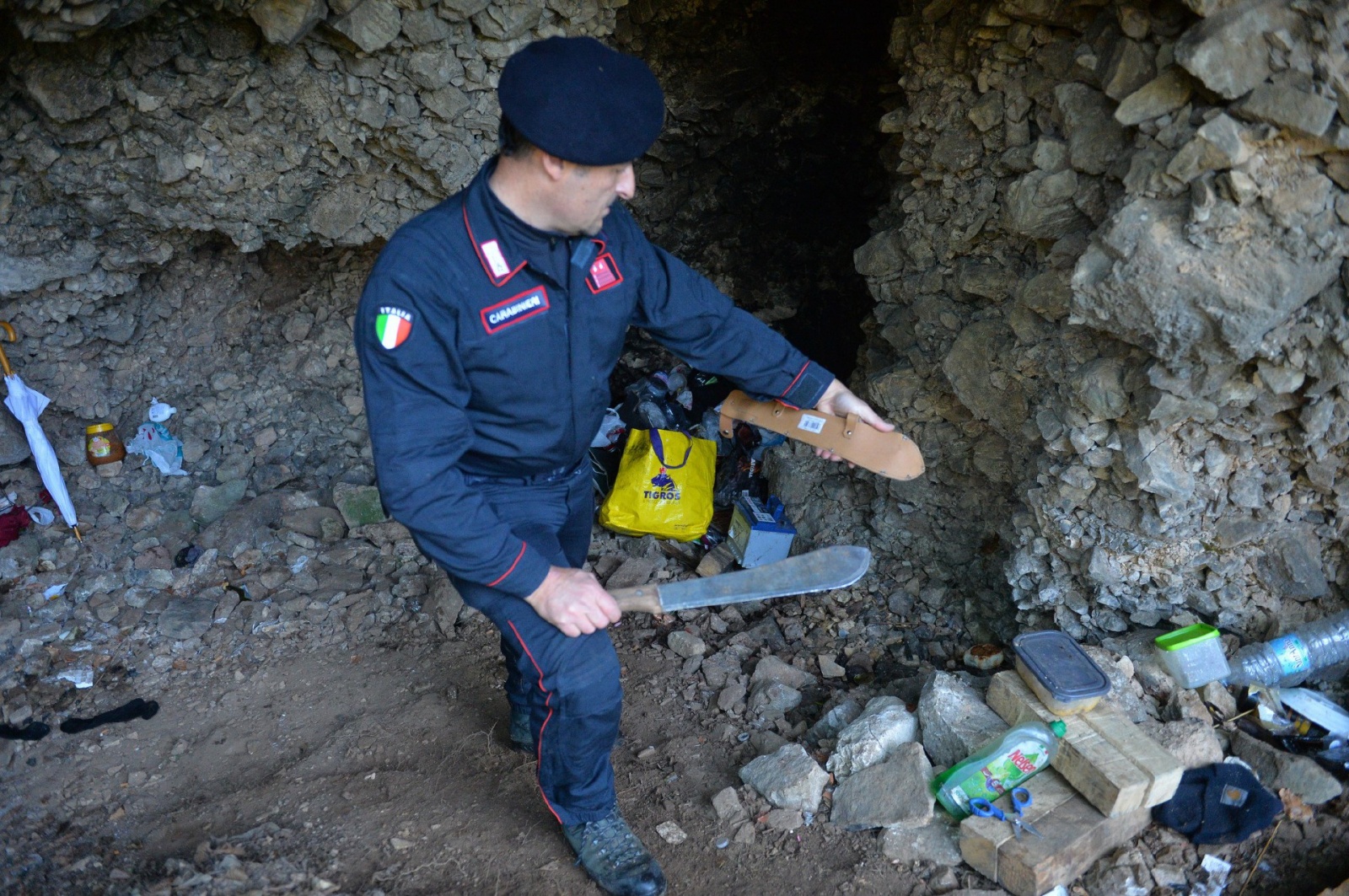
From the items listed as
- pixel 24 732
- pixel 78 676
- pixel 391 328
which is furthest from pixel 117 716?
pixel 391 328

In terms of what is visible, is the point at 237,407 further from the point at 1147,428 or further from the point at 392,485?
the point at 1147,428

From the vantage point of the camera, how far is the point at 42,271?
3.78 metres

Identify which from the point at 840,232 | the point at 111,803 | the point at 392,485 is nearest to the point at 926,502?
the point at 840,232

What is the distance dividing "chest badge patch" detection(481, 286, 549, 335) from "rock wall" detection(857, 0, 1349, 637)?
4.79ft

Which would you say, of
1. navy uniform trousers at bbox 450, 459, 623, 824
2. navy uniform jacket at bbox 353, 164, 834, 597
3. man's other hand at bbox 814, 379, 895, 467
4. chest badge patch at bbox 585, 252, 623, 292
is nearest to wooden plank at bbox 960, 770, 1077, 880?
navy uniform trousers at bbox 450, 459, 623, 824

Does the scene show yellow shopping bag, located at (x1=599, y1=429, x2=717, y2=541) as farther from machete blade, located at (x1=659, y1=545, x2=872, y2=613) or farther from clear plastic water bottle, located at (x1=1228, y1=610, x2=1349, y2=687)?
clear plastic water bottle, located at (x1=1228, y1=610, x2=1349, y2=687)

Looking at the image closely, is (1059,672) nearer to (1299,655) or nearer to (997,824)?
A: (997,824)

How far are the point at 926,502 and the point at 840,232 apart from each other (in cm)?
194

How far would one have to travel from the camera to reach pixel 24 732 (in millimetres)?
3014

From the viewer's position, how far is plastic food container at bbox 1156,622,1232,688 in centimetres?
272

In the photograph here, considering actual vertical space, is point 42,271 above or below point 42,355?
above

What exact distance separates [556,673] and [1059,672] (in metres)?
1.40

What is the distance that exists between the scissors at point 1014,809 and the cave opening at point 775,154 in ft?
9.79

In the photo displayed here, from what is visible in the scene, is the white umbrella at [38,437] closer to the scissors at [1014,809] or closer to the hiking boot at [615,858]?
the hiking boot at [615,858]
